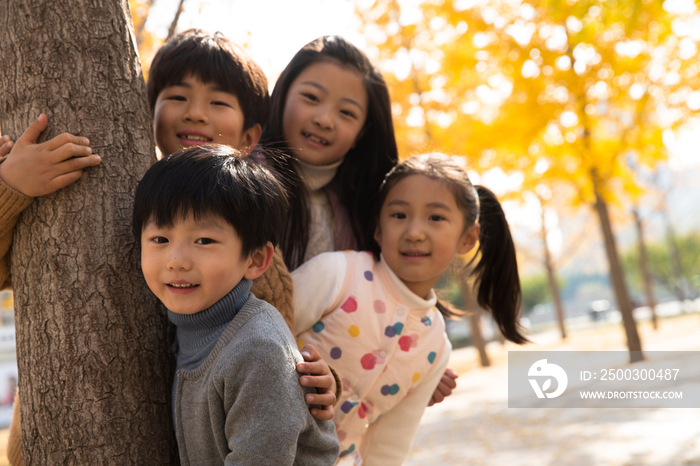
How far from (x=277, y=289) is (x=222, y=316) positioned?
14.1 inches

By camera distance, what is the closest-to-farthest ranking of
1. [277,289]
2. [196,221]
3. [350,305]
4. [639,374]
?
[196,221] < [277,289] < [350,305] < [639,374]

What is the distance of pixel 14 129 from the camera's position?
1.65 meters

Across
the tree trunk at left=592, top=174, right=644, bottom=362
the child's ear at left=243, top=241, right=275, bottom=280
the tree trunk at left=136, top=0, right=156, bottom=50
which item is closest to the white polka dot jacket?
the child's ear at left=243, top=241, right=275, bottom=280

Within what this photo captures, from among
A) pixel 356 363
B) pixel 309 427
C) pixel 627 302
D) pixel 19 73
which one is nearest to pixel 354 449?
pixel 356 363

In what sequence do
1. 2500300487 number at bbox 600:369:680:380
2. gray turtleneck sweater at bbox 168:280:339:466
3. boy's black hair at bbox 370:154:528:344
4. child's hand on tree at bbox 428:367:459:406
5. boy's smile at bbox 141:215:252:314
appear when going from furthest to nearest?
2500300487 number at bbox 600:369:680:380 < boy's black hair at bbox 370:154:528:344 < child's hand on tree at bbox 428:367:459:406 < boy's smile at bbox 141:215:252:314 < gray turtleneck sweater at bbox 168:280:339:466

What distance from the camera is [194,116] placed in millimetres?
2023

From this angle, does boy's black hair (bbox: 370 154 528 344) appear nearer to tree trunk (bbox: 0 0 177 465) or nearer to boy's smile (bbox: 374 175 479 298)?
boy's smile (bbox: 374 175 479 298)

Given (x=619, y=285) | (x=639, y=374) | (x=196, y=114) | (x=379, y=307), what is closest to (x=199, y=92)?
(x=196, y=114)

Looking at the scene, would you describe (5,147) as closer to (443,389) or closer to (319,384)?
(319,384)

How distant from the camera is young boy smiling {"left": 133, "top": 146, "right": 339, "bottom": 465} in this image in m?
1.34

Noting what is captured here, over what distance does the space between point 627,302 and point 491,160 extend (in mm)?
2852

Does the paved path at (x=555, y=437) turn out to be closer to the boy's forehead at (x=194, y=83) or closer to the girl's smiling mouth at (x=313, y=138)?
the girl's smiling mouth at (x=313, y=138)

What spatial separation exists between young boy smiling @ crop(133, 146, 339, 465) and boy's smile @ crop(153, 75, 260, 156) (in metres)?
0.49

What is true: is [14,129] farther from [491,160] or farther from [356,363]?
[491,160]
